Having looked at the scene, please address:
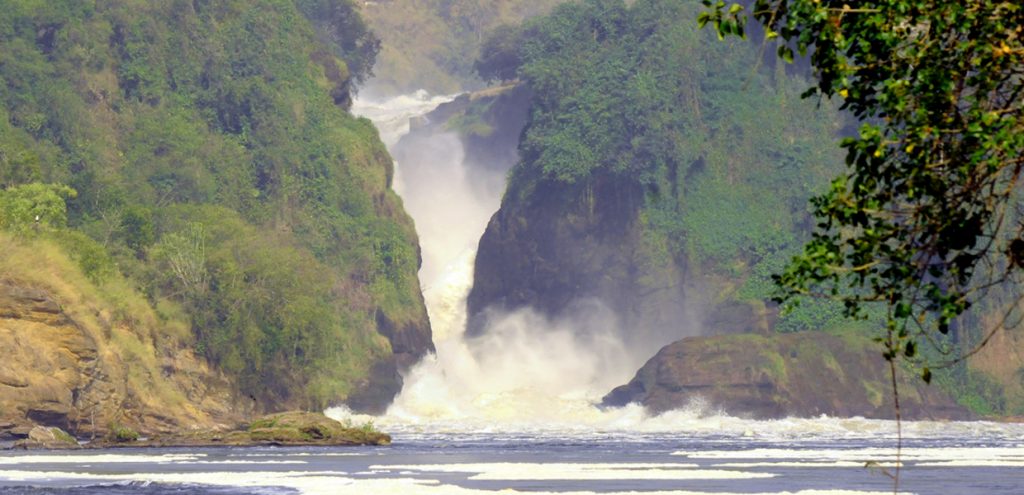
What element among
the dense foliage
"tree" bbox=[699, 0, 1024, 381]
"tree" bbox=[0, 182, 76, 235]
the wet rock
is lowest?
"tree" bbox=[699, 0, 1024, 381]

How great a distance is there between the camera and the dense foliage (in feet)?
467

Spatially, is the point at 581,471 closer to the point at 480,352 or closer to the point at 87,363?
the point at 87,363

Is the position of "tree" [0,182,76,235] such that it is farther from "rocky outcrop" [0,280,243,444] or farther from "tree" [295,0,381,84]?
"tree" [295,0,381,84]

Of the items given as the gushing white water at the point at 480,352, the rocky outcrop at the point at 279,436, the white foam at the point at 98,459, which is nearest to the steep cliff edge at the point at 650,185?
the gushing white water at the point at 480,352

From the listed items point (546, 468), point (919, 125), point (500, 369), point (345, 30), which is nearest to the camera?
point (919, 125)

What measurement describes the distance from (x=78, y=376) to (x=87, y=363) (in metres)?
1.19

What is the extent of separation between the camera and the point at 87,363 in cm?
8312

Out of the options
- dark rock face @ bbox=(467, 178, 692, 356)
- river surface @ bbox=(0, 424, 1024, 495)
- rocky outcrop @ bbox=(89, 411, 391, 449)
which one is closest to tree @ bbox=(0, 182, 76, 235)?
rocky outcrop @ bbox=(89, 411, 391, 449)

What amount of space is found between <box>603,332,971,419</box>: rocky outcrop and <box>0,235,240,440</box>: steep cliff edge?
30358 mm

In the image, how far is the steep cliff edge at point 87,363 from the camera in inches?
3125

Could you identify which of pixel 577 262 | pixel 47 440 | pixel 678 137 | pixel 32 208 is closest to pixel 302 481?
pixel 47 440

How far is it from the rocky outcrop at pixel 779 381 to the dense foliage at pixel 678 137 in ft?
50.5

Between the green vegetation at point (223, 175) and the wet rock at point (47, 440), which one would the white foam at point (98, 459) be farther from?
the green vegetation at point (223, 175)

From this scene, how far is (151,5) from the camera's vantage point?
454ft
